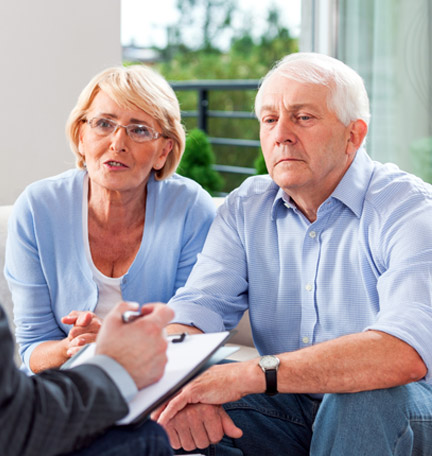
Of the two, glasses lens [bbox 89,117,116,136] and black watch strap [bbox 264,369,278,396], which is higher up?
glasses lens [bbox 89,117,116,136]

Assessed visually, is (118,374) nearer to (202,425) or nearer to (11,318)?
(202,425)

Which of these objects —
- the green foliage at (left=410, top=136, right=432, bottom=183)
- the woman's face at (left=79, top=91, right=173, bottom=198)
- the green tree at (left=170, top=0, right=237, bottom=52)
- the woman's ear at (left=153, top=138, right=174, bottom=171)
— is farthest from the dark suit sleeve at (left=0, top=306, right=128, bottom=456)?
the green tree at (left=170, top=0, right=237, bottom=52)

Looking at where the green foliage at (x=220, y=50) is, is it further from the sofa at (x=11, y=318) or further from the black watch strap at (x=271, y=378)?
the black watch strap at (x=271, y=378)

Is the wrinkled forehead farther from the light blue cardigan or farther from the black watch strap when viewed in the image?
the black watch strap

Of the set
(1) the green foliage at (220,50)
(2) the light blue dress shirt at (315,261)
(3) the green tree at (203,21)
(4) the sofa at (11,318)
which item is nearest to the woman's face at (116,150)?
(2) the light blue dress shirt at (315,261)

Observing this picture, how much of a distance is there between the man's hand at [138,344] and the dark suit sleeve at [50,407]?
0.06m

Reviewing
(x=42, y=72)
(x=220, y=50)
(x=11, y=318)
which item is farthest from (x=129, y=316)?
(x=220, y=50)

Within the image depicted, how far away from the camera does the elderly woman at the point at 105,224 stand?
2023mm

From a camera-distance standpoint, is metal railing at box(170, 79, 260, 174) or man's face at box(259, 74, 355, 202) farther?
metal railing at box(170, 79, 260, 174)

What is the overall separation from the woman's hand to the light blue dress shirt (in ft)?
0.74

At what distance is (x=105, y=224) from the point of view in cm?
212

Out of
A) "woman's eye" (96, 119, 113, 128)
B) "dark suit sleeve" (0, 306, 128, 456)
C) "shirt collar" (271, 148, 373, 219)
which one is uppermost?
"woman's eye" (96, 119, 113, 128)

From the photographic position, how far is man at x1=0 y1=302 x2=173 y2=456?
3.20 feet

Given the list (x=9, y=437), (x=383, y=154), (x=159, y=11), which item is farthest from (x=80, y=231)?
(x=159, y=11)
